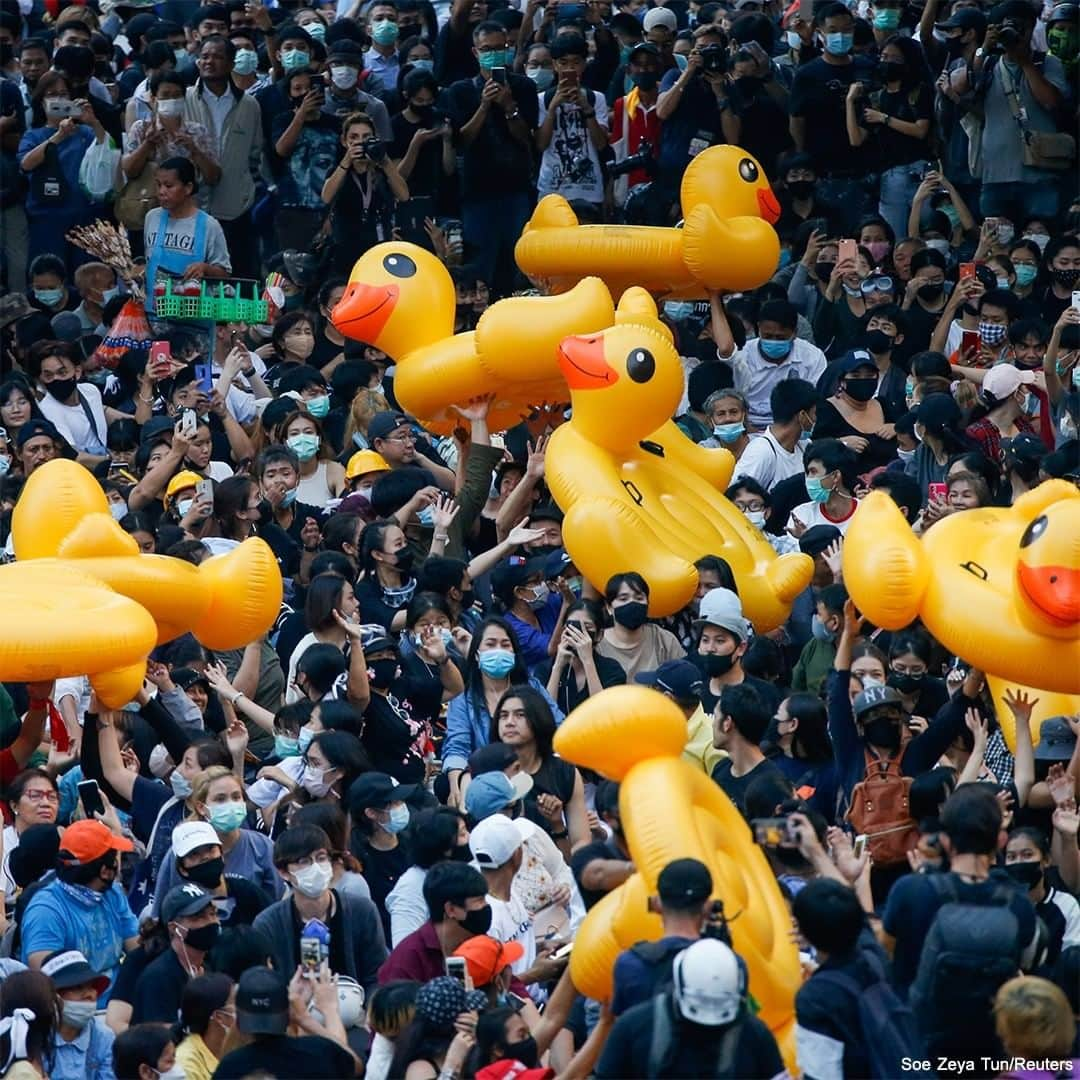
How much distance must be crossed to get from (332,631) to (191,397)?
2920mm

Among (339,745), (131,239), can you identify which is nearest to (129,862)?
(339,745)

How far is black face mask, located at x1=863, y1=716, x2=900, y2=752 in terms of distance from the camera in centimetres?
911

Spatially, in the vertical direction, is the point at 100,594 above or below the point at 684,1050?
below

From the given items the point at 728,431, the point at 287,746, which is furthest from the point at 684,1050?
the point at 728,431

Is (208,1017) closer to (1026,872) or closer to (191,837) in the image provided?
(191,837)

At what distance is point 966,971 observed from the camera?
7.03 metres

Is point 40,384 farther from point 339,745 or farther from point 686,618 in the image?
point 339,745

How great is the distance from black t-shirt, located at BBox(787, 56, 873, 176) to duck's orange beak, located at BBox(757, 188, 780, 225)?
5.82 feet

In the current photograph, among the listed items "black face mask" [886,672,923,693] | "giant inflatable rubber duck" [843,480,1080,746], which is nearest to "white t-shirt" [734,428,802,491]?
"giant inflatable rubber duck" [843,480,1080,746]

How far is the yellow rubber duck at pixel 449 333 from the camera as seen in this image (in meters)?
11.8

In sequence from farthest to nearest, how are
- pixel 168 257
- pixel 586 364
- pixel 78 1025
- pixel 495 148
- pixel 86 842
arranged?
1. pixel 495 148
2. pixel 168 257
3. pixel 586 364
4. pixel 86 842
5. pixel 78 1025

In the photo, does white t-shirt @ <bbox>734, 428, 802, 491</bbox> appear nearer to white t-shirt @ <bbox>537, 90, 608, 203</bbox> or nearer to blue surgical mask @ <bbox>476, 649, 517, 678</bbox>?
blue surgical mask @ <bbox>476, 649, 517, 678</bbox>

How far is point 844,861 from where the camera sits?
7.87 m

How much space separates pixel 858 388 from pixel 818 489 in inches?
44.8
